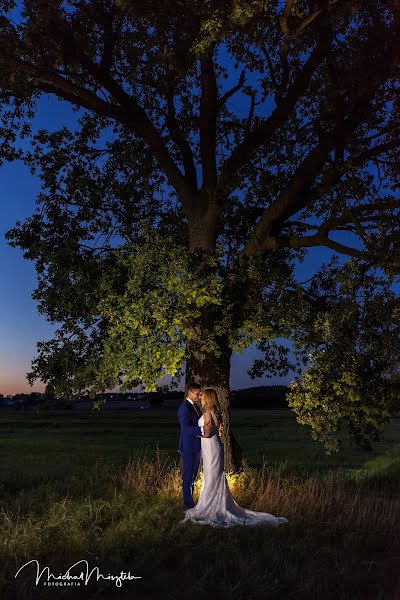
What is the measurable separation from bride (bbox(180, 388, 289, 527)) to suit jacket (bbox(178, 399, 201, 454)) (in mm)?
285

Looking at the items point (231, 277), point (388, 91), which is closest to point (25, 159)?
point (231, 277)

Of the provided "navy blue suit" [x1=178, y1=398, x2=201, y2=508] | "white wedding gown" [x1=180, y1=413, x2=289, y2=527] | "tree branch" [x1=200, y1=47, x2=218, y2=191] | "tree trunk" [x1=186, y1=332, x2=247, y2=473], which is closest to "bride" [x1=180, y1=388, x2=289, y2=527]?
"white wedding gown" [x1=180, y1=413, x2=289, y2=527]

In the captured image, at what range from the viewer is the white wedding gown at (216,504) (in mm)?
13641

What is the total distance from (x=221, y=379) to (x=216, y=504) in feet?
15.0

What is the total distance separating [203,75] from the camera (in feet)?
64.6

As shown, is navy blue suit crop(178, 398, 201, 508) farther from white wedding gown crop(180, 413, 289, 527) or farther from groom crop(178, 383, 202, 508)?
white wedding gown crop(180, 413, 289, 527)

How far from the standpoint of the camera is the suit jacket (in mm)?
15289

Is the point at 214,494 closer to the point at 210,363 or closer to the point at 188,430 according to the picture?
the point at 188,430

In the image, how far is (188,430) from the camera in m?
15.4

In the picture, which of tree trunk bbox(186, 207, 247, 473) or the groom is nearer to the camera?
the groom
